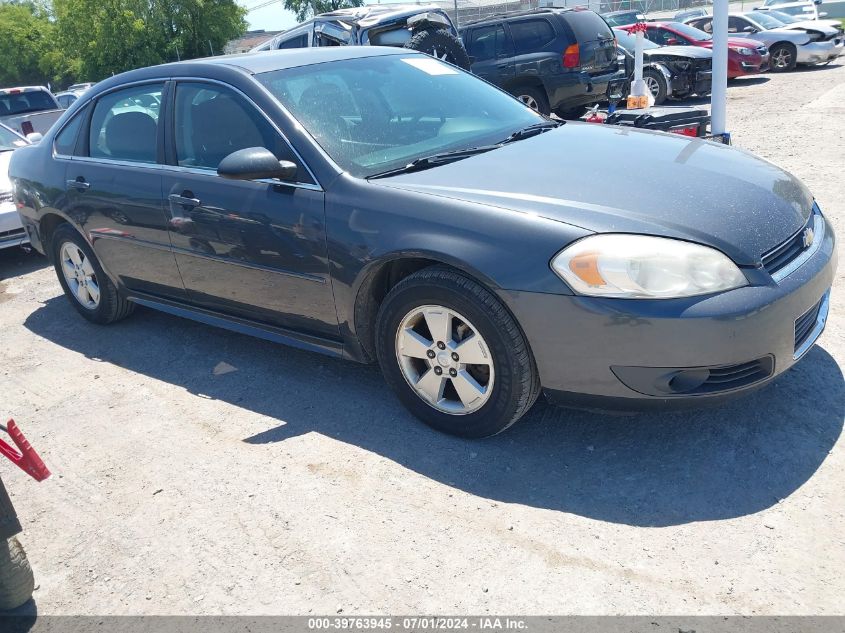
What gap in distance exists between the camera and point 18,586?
277 cm

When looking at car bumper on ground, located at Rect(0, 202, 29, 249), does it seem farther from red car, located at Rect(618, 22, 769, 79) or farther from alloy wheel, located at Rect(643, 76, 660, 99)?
red car, located at Rect(618, 22, 769, 79)

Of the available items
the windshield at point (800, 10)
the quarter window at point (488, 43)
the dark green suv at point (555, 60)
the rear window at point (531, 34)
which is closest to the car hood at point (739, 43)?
the dark green suv at point (555, 60)

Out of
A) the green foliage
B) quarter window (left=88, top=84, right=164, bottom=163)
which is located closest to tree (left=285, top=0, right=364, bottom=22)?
the green foliage

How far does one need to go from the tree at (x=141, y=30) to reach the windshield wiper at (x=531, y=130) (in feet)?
151

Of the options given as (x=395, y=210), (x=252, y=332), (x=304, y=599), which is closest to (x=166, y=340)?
(x=252, y=332)

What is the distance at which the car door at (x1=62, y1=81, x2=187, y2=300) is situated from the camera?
179 inches

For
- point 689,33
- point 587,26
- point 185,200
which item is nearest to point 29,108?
point 587,26

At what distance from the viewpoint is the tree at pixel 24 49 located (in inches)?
2362

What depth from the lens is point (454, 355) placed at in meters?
3.38

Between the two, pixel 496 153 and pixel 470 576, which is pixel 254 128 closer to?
pixel 496 153

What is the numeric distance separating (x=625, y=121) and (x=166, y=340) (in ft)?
11.9

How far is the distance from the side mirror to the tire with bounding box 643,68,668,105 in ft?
39.1

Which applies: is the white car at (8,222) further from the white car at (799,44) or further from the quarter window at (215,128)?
the white car at (799,44)

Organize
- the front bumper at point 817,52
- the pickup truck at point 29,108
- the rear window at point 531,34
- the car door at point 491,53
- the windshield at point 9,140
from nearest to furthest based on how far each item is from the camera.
A: the windshield at point 9,140 < the rear window at point 531,34 < the car door at point 491,53 < the pickup truck at point 29,108 < the front bumper at point 817,52
